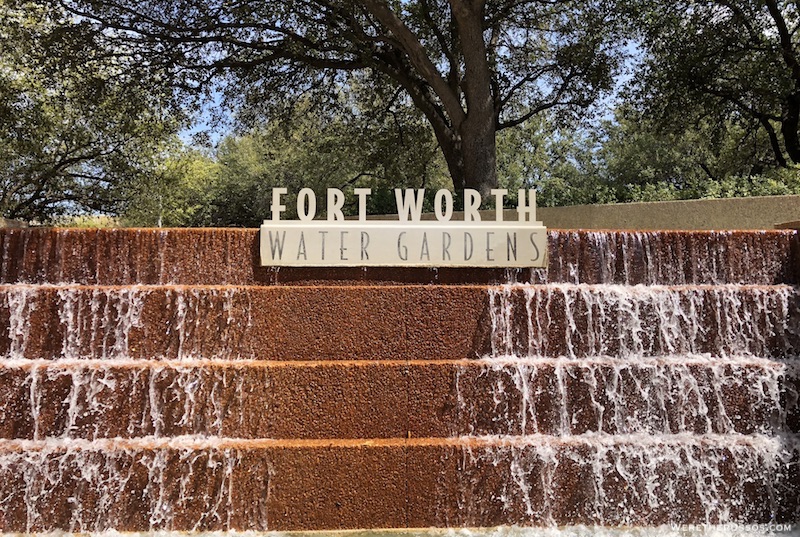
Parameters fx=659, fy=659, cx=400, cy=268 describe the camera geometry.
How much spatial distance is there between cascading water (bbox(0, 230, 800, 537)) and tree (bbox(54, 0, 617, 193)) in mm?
8844

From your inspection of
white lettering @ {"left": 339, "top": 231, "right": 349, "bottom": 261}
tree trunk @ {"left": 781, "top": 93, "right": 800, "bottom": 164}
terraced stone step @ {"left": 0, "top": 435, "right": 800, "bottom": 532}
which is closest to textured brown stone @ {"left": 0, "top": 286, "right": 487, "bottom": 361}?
white lettering @ {"left": 339, "top": 231, "right": 349, "bottom": 261}

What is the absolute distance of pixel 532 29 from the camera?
1881cm

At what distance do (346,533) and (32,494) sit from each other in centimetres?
266

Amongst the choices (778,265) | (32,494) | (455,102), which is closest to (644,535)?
(778,265)

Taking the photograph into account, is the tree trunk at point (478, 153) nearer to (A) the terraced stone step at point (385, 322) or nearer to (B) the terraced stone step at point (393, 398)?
(A) the terraced stone step at point (385, 322)

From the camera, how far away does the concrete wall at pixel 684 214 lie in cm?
Result: 955

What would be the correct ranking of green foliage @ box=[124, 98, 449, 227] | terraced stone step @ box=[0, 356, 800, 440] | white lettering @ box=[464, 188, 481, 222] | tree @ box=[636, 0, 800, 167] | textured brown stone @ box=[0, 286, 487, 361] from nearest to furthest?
terraced stone step @ box=[0, 356, 800, 440] → textured brown stone @ box=[0, 286, 487, 361] → white lettering @ box=[464, 188, 481, 222] → tree @ box=[636, 0, 800, 167] → green foliage @ box=[124, 98, 449, 227]

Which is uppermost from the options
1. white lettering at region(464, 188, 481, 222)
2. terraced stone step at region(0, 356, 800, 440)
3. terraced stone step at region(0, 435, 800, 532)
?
white lettering at region(464, 188, 481, 222)

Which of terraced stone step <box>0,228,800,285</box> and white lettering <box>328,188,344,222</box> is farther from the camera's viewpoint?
white lettering <box>328,188,344,222</box>

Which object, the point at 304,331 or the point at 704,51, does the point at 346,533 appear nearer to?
the point at 304,331

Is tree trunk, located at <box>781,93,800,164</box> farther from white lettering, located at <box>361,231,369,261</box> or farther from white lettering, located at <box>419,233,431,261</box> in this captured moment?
white lettering, located at <box>361,231,369,261</box>

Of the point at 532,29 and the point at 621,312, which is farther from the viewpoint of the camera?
the point at 532,29

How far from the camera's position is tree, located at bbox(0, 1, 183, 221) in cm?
1672

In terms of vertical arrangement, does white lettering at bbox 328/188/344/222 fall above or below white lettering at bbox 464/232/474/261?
above
